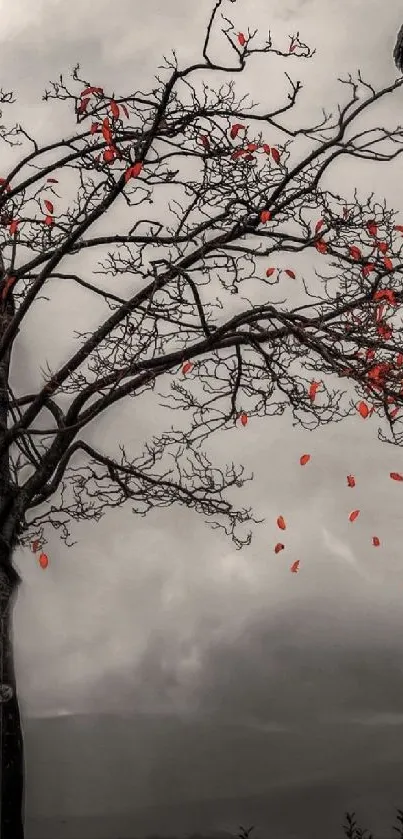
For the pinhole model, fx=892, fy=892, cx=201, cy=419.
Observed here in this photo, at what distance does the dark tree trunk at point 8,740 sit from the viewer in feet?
43.4

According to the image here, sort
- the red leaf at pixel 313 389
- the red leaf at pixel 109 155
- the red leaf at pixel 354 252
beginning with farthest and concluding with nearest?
1. the red leaf at pixel 313 389
2. the red leaf at pixel 354 252
3. the red leaf at pixel 109 155

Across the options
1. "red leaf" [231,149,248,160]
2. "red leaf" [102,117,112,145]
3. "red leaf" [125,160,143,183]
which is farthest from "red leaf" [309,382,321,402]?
"red leaf" [102,117,112,145]

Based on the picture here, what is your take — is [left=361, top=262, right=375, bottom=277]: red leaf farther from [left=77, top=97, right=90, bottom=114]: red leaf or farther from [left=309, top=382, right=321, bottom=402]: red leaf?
[left=77, top=97, right=90, bottom=114]: red leaf

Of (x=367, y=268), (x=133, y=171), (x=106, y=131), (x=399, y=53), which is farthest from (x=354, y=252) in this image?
(x=106, y=131)

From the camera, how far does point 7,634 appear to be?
45.1 feet

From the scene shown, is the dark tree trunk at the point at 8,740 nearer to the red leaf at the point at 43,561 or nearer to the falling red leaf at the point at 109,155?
the red leaf at the point at 43,561

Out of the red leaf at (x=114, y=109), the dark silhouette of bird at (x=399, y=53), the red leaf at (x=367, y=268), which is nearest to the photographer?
the red leaf at (x=114, y=109)

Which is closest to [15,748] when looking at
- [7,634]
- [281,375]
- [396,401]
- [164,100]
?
[7,634]

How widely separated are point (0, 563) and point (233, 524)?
4.17m

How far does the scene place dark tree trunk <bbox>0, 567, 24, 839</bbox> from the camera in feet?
43.4

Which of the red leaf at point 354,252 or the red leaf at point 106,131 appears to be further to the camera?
the red leaf at point 354,252

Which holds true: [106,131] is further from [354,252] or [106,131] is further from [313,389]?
[313,389]

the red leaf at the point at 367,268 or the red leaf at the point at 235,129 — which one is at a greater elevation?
the red leaf at the point at 235,129

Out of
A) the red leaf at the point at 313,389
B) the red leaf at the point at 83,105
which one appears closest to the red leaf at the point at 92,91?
the red leaf at the point at 83,105
